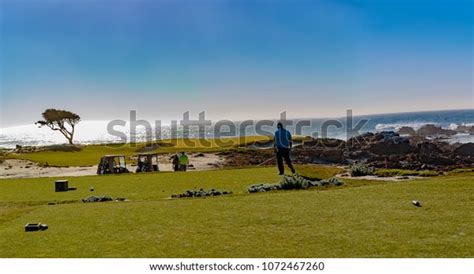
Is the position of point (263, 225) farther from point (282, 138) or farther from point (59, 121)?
point (59, 121)

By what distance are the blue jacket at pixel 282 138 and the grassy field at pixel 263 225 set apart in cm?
248

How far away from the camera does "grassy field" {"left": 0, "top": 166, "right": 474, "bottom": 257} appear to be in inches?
167

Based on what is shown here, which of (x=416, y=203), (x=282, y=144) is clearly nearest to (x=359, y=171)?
→ (x=282, y=144)

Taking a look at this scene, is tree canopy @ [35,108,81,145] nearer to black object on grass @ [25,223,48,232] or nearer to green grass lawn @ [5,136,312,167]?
green grass lawn @ [5,136,312,167]

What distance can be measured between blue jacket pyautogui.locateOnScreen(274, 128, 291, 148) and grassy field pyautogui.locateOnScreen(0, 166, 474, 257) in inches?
97.8

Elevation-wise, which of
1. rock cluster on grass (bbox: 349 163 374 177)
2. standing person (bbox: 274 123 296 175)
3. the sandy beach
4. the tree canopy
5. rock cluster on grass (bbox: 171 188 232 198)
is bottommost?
the sandy beach

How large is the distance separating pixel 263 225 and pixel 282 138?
5107 mm

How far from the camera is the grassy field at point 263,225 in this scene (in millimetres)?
4238

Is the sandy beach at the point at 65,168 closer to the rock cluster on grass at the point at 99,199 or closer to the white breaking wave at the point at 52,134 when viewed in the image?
the white breaking wave at the point at 52,134

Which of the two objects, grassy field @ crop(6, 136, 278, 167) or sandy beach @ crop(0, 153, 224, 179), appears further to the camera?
grassy field @ crop(6, 136, 278, 167)

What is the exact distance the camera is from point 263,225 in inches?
200

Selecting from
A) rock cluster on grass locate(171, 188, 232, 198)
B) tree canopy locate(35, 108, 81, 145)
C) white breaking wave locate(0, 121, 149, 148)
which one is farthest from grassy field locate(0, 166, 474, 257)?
tree canopy locate(35, 108, 81, 145)

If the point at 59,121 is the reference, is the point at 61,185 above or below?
below
